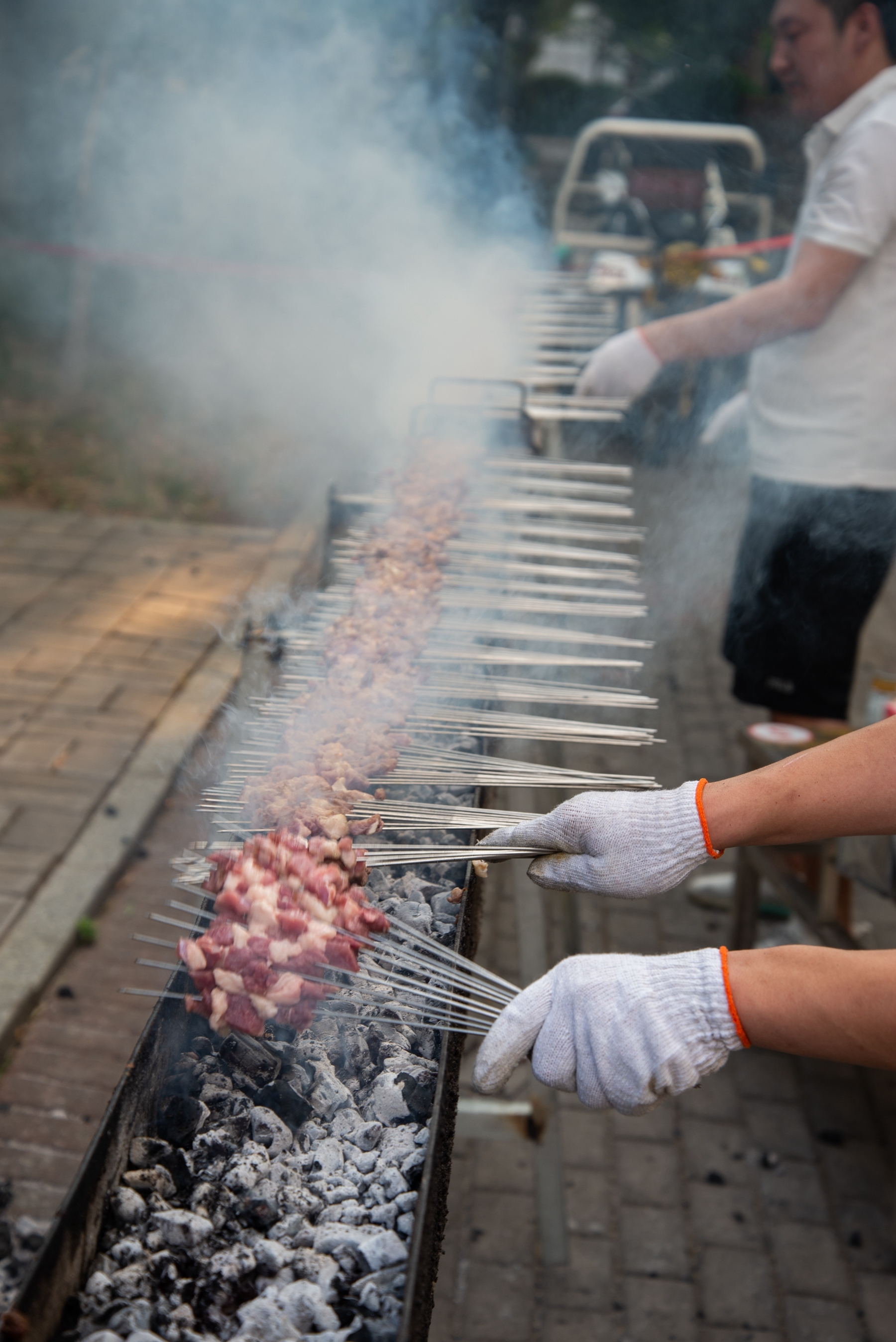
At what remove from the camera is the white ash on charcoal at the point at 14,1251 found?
1823 millimetres

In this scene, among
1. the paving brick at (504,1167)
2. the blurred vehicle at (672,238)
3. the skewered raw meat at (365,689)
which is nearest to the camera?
the skewered raw meat at (365,689)

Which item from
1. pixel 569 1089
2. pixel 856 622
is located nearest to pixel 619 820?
pixel 569 1089

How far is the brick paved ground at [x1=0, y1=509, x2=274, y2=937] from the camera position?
13.7ft

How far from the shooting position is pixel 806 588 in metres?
3.68

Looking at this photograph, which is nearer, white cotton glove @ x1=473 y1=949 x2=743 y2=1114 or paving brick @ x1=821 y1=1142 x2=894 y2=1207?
white cotton glove @ x1=473 y1=949 x2=743 y2=1114

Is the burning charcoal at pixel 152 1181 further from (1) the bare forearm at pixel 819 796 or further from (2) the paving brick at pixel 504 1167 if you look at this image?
(2) the paving brick at pixel 504 1167

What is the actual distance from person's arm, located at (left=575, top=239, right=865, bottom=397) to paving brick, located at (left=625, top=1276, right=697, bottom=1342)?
9.41 ft

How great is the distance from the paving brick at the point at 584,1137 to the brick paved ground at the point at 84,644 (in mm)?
2067

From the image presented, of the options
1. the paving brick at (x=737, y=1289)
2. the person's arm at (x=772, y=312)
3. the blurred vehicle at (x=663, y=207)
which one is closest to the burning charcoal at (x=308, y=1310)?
the paving brick at (x=737, y=1289)

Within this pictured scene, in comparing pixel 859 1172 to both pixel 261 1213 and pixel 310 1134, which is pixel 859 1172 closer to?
pixel 310 1134

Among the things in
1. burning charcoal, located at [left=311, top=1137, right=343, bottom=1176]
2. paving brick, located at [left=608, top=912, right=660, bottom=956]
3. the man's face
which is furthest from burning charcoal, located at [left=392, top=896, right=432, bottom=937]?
the man's face

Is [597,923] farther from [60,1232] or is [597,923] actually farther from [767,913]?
[60,1232]

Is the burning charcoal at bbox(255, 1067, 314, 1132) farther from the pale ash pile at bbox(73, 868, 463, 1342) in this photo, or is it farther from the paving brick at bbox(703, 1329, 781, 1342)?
the paving brick at bbox(703, 1329, 781, 1342)

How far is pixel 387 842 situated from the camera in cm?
204
